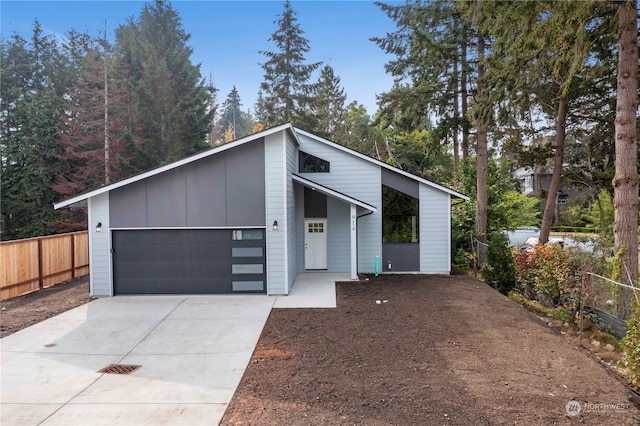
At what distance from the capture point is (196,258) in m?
9.88

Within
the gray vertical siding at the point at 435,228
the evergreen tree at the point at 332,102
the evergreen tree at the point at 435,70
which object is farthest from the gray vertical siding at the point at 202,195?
the evergreen tree at the point at 332,102

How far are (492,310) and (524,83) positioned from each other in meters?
5.54

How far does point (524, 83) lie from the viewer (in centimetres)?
924

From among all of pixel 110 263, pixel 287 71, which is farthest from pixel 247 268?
pixel 287 71

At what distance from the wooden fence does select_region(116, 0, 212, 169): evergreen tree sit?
10.5 meters

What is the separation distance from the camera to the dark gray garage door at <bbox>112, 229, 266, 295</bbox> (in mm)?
9859

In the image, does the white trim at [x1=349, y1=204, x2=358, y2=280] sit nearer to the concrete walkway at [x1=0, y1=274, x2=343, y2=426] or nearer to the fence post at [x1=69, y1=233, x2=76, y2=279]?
the concrete walkway at [x1=0, y1=274, x2=343, y2=426]

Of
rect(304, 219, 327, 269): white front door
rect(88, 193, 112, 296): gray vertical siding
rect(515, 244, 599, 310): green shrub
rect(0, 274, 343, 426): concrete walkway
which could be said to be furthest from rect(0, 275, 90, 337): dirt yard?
rect(515, 244, 599, 310): green shrub

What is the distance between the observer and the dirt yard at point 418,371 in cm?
404

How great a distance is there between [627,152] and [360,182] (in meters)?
6.98

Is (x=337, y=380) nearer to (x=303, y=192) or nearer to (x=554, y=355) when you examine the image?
(x=554, y=355)

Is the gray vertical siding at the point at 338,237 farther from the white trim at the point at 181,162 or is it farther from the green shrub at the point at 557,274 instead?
the green shrub at the point at 557,274

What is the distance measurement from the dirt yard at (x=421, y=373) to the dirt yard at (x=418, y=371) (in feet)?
0.05

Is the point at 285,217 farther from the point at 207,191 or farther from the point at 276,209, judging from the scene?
the point at 207,191
